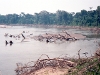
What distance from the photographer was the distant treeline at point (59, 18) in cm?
7236

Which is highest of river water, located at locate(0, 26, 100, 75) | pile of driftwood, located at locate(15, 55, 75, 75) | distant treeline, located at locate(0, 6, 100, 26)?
distant treeline, located at locate(0, 6, 100, 26)

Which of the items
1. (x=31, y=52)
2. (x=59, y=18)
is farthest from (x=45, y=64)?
(x=59, y=18)

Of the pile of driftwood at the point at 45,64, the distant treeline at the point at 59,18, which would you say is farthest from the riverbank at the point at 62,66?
the distant treeline at the point at 59,18

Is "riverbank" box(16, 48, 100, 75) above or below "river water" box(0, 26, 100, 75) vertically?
above

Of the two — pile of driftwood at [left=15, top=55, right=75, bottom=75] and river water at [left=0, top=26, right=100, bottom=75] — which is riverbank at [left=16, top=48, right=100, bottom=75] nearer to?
pile of driftwood at [left=15, top=55, right=75, bottom=75]

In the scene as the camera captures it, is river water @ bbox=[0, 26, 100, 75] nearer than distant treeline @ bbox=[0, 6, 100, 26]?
Yes

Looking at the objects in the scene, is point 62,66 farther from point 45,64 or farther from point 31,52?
point 31,52

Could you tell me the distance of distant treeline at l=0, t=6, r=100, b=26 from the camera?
237ft

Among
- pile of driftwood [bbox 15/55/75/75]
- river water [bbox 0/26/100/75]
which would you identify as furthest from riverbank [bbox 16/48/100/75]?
river water [bbox 0/26/100/75]

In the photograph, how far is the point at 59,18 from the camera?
98.8m

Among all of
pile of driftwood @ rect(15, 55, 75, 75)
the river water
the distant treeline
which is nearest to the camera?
pile of driftwood @ rect(15, 55, 75, 75)

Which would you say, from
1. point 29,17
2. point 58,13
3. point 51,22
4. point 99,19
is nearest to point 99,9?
point 99,19

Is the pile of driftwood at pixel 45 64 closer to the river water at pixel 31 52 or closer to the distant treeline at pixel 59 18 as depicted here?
the river water at pixel 31 52

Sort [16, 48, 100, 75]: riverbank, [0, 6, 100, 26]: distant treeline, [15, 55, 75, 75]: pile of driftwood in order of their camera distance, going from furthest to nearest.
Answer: [0, 6, 100, 26]: distant treeline
[15, 55, 75, 75]: pile of driftwood
[16, 48, 100, 75]: riverbank
